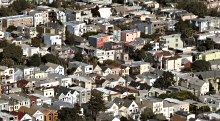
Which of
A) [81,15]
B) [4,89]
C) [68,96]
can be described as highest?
[4,89]

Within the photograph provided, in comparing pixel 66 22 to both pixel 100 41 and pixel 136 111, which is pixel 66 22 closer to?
pixel 100 41

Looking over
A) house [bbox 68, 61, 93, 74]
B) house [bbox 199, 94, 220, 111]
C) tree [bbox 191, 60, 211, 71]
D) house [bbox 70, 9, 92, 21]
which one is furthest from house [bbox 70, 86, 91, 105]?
house [bbox 70, 9, 92, 21]

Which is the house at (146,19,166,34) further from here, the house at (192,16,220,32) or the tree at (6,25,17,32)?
the tree at (6,25,17,32)

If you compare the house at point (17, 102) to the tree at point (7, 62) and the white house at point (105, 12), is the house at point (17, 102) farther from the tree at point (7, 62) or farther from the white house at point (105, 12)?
the white house at point (105, 12)

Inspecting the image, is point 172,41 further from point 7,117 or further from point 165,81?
point 7,117

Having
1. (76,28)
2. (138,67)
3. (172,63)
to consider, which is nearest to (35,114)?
(138,67)

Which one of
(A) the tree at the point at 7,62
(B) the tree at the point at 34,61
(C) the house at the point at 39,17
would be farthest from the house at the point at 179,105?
(C) the house at the point at 39,17


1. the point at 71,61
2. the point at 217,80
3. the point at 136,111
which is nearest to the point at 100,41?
the point at 71,61
